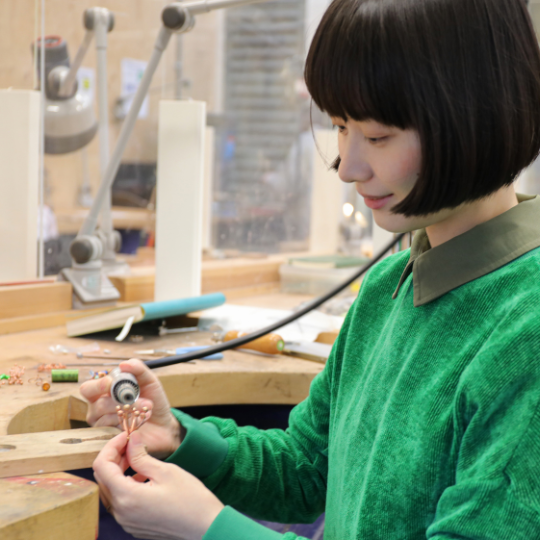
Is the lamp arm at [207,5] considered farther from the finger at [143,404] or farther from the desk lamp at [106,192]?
the finger at [143,404]

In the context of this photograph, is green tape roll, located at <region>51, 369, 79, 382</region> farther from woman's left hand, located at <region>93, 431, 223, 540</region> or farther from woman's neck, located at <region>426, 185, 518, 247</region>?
woman's neck, located at <region>426, 185, 518, 247</region>

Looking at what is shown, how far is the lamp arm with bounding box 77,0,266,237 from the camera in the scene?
1.36 m

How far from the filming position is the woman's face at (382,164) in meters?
0.53

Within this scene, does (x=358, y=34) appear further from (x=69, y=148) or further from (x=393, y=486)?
(x=69, y=148)

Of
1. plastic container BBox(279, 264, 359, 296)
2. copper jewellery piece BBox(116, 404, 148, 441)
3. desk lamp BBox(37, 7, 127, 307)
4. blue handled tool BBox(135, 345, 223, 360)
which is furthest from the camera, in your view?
plastic container BBox(279, 264, 359, 296)

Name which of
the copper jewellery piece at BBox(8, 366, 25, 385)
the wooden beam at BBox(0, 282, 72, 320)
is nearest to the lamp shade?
the wooden beam at BBox(0, 282, 72, 320)

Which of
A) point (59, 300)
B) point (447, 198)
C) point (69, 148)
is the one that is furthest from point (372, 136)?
point (69, 148)

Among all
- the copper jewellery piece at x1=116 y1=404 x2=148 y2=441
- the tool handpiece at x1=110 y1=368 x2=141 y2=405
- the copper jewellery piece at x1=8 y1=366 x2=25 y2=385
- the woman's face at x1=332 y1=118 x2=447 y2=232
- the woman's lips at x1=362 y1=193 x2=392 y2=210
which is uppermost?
the woman's face at x1=332 y1=118 x2=447 y2=232

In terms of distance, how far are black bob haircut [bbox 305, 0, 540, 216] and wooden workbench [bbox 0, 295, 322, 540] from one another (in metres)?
0.38

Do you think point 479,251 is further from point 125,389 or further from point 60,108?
point 60,108

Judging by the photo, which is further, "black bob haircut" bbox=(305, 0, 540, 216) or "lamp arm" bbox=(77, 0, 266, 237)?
"lamp arm" bbox=(77, 0, 266, 237)

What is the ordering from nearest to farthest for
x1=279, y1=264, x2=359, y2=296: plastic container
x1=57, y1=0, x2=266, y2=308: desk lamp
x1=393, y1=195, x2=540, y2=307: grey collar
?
x1=393, y1=195, x2=540, y2=307: grey collar
x1=57, y1=0, x2=266, y2=308: desk lamp
x1=279, y1=264, x2=359, y2=296: plastic container

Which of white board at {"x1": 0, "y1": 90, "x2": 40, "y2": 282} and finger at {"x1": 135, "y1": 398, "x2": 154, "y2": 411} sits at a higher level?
white board at {"x1": 0, "y1": 90, "x2": 40, "y2": 282}

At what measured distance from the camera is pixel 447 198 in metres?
0.53
